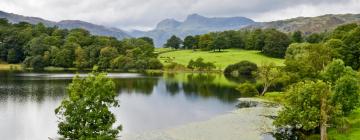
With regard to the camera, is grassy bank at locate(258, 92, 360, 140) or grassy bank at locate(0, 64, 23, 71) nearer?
grassy bank at locate(258, 92, 360, 140)

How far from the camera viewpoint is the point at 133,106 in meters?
71.5

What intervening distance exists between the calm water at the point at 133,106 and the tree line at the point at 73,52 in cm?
7063

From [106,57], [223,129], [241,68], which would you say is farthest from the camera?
[106,57]

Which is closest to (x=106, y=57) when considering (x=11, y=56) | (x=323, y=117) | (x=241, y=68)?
(x=11, y=56)

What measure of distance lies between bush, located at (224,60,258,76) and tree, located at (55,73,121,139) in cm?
12441

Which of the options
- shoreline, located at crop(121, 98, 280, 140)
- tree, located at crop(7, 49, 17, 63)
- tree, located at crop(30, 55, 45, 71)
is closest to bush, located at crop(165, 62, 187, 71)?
tree, located at crop(30, 55, 45, 71)

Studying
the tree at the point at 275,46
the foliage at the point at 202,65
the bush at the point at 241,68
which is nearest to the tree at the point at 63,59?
the foliage at the point at 202,65

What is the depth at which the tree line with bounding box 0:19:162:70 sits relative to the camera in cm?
17550

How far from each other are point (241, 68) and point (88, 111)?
415ft

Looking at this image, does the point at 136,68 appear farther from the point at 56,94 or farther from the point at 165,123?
the point at 165,123

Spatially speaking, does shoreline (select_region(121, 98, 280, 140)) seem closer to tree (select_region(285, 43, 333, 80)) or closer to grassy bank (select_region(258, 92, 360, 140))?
grassy bank (select_region(258, 92, 360, 140))

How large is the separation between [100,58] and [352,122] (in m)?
142

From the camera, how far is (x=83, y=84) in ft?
107

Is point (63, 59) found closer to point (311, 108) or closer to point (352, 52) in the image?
point (352, 52)
